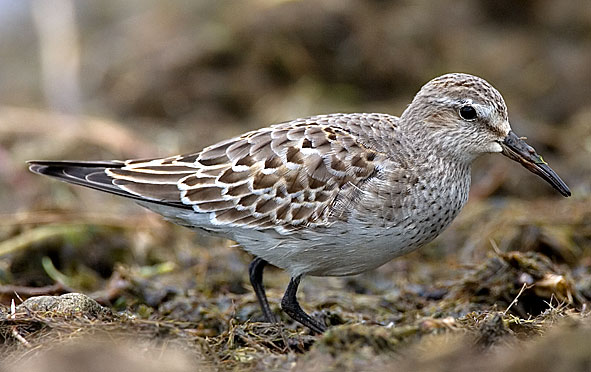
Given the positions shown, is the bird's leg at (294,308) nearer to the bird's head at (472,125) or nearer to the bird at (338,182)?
the bird at (338,182)

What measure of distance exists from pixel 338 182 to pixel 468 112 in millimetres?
1041

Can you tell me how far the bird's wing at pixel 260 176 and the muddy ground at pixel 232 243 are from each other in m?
0.81

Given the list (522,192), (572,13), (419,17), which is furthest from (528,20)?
(522,192)

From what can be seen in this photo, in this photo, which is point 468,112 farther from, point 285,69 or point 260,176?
point 285,69

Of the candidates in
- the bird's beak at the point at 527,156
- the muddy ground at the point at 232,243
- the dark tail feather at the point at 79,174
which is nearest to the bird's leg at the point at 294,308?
the muddy ground at the point at 232,243

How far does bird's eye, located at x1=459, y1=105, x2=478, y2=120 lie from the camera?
19.4 ft

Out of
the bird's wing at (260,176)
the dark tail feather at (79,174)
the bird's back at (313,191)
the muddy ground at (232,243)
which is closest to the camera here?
the muddy ground at (232,243)

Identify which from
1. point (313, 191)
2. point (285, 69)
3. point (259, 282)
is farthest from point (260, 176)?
point (285, 69)

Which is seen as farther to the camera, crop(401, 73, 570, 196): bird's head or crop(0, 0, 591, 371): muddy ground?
crop(401, 73, 570, 196): bird's head

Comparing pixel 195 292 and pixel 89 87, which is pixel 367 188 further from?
pixel 89 87

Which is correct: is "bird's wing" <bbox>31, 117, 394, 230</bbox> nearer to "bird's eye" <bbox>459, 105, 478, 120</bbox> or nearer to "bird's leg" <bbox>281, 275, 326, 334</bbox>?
"bird's leg" <bbox>281, 275, 326, 334</bbox>

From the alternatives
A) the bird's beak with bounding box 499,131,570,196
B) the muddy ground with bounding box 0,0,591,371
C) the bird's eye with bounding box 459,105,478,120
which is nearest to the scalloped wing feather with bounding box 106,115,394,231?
the bird's eye with bounding box 459,105,478,120

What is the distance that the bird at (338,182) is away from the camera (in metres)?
5.71

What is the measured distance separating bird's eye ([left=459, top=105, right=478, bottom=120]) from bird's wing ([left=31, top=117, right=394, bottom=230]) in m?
0.68
